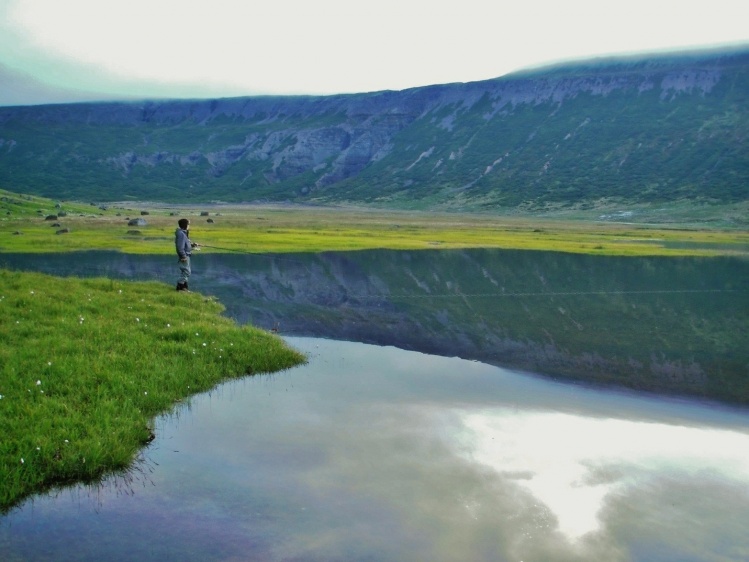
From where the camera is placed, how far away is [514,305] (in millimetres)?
31828

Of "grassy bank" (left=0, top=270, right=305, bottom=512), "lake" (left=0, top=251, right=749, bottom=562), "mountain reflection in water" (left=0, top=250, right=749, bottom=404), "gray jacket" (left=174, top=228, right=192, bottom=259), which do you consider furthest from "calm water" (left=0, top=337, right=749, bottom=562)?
"gray jacket" (left=174, top=228, right=192, bottom=259)

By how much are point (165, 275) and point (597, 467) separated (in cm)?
3016

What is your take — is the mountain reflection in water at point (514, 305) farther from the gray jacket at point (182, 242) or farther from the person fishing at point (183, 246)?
the gray jacket at point (182, 242)

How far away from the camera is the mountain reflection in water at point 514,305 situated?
2134 centimetres

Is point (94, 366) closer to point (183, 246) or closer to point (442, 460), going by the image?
point (442, 460)

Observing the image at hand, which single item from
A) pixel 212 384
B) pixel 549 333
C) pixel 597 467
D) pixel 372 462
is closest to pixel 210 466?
pixel 372 462

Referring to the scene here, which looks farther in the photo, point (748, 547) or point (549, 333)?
point (549, 333)

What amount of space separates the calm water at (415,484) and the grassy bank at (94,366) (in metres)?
0.56

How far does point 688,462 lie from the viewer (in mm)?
12859

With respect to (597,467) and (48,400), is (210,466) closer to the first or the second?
(48,400)

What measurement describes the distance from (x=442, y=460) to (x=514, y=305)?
20.0 meters

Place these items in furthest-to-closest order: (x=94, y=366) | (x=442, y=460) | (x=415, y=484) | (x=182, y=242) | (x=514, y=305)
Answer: (x=514, y=305) → (x=182, y=242) → (x=94, y=366) → (x=442, y=460) → (x=415, y=484)

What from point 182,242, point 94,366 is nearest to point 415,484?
point 94,366

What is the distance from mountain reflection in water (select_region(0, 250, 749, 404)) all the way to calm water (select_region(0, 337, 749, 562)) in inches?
185
